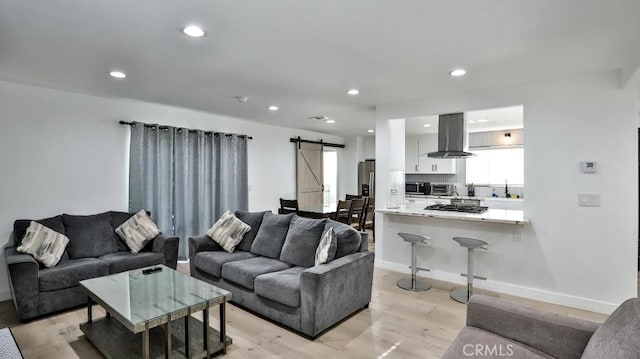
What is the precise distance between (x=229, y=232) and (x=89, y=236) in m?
1.65

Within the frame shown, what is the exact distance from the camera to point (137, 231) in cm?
421

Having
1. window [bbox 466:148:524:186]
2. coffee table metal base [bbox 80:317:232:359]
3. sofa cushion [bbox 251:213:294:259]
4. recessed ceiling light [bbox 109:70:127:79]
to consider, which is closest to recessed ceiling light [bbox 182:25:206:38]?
recessed ceiling light [bbox 109:70:127:79]

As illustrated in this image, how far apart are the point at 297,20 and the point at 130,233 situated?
345 cm

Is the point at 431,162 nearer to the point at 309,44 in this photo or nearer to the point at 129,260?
the point at 309,44

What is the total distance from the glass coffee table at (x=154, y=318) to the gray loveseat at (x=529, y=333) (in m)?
1.72

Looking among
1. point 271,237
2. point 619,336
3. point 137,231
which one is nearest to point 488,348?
point 619,336

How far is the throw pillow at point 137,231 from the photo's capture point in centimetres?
412

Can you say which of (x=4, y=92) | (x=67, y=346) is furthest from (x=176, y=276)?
(x=4, y=92)

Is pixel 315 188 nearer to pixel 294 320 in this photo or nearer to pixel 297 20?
pixel 294 320

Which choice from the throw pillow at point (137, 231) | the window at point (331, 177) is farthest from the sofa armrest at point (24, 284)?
the window at point (331, 177)

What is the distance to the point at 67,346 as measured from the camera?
2.71m

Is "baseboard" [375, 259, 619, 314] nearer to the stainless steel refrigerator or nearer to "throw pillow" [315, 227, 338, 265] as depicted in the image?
"throw pillow" [315, 227, 338, 265]

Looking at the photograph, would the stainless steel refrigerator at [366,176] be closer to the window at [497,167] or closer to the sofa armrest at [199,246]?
the window at [497,167]

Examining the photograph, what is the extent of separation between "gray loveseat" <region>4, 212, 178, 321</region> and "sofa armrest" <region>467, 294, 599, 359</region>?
3.57 metres
